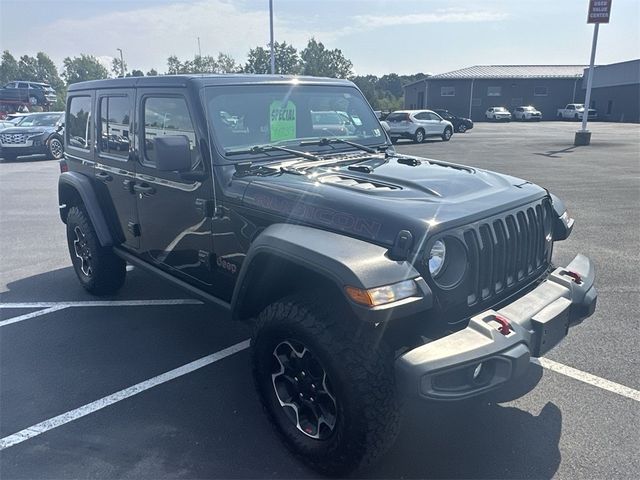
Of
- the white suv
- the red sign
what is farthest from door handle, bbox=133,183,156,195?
the white suv

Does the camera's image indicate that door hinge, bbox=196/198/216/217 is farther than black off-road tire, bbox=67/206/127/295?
No

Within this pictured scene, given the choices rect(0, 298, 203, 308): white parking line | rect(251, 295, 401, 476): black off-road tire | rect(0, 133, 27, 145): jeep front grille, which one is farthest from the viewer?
rect(0, 133, 27, 145): jeep front grille

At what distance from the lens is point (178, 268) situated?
396cm

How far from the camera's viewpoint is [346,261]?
240 centimetres

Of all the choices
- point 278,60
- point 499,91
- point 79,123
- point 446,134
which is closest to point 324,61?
point 278,60

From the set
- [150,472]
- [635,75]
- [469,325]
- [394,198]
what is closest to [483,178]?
[394,198]

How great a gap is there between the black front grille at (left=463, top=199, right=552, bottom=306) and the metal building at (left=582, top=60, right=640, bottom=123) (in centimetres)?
5456

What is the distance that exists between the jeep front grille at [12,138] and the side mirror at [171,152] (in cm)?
1650

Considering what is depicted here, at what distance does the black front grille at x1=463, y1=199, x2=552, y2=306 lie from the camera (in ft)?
8.79

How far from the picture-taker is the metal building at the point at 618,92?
49.4 metres

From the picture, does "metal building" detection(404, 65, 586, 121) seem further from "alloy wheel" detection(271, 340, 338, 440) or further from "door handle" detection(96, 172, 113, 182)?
"alloy wheel" detection(271, 340, 338, 440)

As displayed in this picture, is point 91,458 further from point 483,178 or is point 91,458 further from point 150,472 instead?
point 483,178

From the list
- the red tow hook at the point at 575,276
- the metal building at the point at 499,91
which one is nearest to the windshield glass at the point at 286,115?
the red tow hook at the point at 575,276

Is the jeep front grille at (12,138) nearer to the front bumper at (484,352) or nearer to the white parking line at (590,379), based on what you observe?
the white parking line at (590,379)
